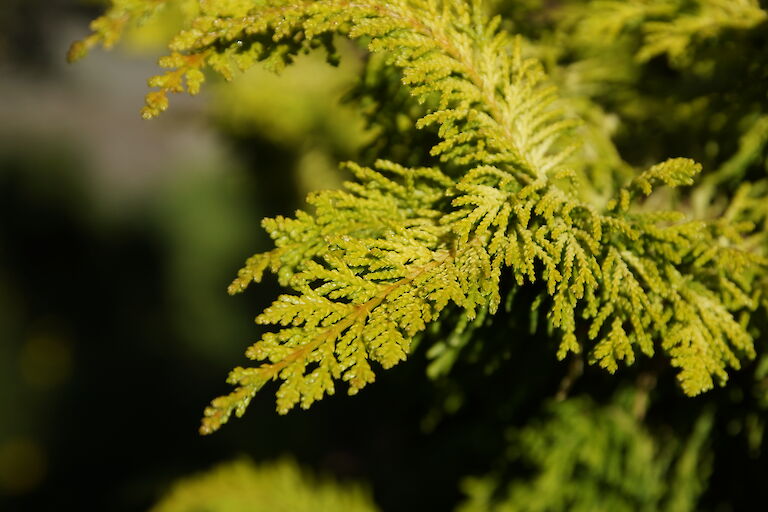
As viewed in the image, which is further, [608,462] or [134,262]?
[134,262]

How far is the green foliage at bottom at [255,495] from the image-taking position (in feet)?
7.13

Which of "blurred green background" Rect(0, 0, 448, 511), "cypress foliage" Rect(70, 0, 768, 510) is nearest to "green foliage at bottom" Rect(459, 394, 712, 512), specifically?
"cypress foliage" Rect(70, 0, 768, 510)

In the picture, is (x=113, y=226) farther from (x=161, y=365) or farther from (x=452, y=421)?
(x=452, y=421)

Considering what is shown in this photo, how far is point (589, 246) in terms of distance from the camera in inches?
40.6

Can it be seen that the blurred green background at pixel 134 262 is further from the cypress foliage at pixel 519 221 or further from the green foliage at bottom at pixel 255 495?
the cypress foliage at pixel 519 221

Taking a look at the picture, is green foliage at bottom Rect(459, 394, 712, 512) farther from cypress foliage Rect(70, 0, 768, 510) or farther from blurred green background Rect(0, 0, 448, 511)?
blurred green background Rect(0, 0, 448, 511)

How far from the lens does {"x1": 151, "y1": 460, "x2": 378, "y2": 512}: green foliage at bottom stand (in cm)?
217

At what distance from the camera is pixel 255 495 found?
220 centimetres

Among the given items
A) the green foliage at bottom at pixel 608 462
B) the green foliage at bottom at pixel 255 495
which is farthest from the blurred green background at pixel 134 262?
the green foliage at bottom at pixel 608 462

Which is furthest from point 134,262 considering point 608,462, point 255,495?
point 608,462

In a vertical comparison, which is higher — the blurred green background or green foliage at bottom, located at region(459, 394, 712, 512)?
the blurred green background

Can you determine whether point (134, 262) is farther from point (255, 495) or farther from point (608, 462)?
point (608, 462)

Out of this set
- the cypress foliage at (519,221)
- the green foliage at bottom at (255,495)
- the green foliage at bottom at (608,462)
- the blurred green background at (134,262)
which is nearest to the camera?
the cypress foliage at (519,221)

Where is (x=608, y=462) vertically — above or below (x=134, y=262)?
below
